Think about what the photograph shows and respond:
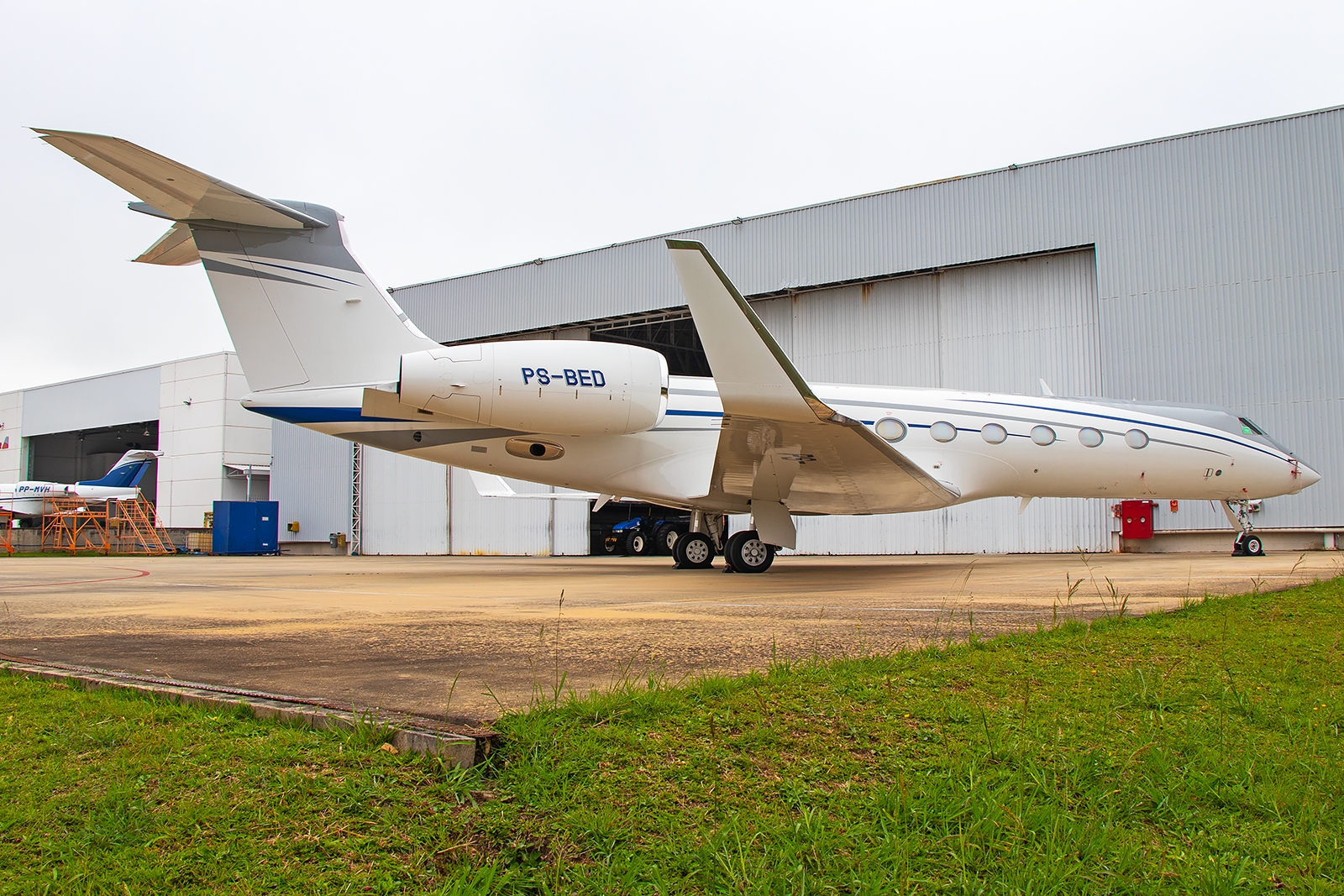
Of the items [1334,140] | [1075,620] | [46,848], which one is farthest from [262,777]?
[1334,140]

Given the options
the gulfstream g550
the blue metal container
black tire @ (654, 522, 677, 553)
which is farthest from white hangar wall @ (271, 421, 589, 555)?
the gulfstream g550

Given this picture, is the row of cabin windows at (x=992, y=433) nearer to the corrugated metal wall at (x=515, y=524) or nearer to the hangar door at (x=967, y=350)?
the hangar door at (x=967, y=350)

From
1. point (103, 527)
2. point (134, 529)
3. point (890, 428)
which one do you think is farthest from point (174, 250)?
point (103, 527)

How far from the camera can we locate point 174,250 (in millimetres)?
10875

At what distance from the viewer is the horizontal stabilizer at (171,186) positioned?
8.18 meters

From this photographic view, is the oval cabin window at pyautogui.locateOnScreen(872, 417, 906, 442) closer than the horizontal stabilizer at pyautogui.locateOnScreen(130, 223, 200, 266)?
No

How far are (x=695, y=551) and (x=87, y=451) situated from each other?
52920mm

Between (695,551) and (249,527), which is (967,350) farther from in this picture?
(249,527)

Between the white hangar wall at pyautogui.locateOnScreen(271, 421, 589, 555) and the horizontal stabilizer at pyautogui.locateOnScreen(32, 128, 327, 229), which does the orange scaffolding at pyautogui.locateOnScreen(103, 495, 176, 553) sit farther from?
the horizontal stabilizer at pyautogui.locateOnScreen(32, 128, 327, 229)

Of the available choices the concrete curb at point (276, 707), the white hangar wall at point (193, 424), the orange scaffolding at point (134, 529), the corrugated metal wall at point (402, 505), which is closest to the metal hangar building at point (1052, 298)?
the corrugated metal wall at point (402, 505)

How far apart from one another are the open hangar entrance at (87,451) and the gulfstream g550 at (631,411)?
3819cm

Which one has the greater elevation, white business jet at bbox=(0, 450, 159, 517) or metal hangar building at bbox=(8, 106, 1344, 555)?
metal hangar building at bbox=(8, 106, 1344, 555)

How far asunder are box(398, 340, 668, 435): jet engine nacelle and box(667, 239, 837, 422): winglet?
8.38ft

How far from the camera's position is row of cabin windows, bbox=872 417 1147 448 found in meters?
12.6
